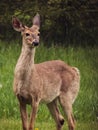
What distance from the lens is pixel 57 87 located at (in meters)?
11.2

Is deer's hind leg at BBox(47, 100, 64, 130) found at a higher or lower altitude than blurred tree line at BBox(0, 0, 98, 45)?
higher

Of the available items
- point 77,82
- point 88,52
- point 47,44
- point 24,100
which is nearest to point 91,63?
point 88,52

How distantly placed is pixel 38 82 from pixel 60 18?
8351mm

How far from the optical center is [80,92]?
13414mm

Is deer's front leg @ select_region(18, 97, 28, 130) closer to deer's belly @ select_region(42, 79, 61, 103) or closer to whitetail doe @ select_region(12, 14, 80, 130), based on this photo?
whitetail doe @ select_region(12, 14, 80, 130)

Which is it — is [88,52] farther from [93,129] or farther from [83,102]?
[93,129]

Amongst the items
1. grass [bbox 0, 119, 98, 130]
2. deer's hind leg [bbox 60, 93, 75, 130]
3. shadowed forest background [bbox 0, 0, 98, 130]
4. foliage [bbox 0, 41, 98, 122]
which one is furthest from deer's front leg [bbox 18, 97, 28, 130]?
foliage [bbox 0, 41, 98, 122]

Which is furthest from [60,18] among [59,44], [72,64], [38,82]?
[38,82]

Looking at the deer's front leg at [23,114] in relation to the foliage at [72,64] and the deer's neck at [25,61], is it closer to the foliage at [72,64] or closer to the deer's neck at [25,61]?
the deer's neck at [25,61]

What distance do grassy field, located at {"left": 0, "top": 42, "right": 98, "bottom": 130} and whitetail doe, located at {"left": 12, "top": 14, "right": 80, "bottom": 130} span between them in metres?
0.50

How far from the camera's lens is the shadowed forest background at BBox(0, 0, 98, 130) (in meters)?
12.6

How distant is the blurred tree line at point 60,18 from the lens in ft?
60.1

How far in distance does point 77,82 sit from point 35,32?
1.58m

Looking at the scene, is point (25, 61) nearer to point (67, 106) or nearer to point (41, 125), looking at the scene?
point (67, 106)
